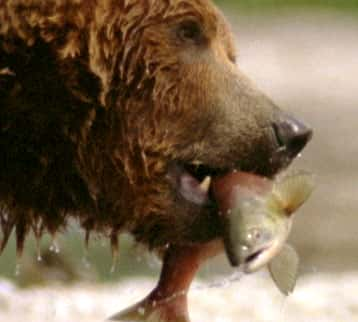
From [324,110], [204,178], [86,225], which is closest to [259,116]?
[204,178]

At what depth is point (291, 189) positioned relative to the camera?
5293 millimetres

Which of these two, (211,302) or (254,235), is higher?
(254,235)

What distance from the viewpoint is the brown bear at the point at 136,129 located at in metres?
5.22

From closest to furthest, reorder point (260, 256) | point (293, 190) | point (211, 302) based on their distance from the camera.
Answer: point (260, 256) < point (293, 190) < point (211, 302)

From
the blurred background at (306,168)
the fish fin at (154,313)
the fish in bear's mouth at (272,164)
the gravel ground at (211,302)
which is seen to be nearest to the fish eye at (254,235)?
the fish in bear's mouth at (272,164)

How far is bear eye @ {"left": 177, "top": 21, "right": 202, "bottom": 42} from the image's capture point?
5454 millimetres

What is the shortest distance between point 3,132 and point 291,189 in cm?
85

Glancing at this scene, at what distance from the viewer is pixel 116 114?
17.5 feet

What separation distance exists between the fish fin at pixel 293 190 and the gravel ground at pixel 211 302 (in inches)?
59.1

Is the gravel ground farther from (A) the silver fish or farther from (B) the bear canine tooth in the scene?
(A) the silver fish

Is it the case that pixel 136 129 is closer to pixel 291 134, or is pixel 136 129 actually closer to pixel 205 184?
pixel 205 184

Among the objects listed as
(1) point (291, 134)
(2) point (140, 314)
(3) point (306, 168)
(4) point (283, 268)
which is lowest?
(3) point (306, 168)

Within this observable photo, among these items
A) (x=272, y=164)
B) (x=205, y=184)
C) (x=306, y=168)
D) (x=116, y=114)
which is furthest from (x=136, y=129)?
(x=306, y=168)

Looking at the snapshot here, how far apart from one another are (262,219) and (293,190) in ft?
0.50
